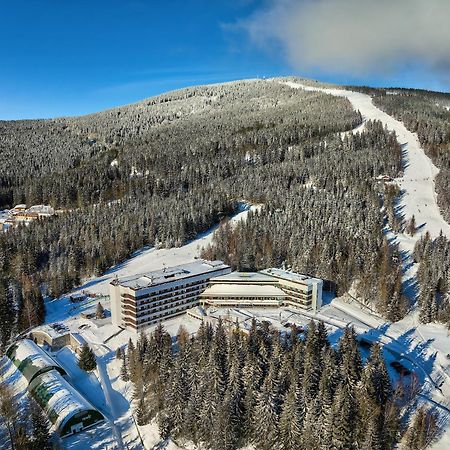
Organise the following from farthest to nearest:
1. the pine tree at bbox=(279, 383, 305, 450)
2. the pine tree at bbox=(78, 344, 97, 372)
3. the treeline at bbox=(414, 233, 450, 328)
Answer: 1. the treeline at bbox=(414, 233, 450, 328)
2. the pine tree at bbox=(78, 344, 97, 372)
3. the pine tree at bbox=(279, 383, 305, 450)

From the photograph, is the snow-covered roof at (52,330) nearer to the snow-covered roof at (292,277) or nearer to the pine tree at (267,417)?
the snow-covered roof at (292,277)

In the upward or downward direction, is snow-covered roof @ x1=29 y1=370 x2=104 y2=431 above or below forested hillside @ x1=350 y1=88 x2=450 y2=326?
below

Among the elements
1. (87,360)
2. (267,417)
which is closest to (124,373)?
(87,360)

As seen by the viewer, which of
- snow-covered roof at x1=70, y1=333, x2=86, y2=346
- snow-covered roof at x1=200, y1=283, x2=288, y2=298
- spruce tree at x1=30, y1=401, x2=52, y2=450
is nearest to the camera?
spruce tree at x1=30, y1=401, x2=52, y2=450

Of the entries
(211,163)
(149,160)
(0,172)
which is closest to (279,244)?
(211,163)

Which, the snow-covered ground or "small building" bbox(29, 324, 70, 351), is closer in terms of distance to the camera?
"small building" bbox(29, 324, 70, 351)

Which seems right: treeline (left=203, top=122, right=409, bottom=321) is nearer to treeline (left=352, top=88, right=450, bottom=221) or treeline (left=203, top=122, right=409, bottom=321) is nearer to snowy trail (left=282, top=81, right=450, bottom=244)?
snowy trail (left=282, top=81, right=450, bottom=244)

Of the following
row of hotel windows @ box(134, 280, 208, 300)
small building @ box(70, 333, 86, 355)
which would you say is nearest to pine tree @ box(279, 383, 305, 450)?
row of hotel windows @ box(134, 280, 208, 300)

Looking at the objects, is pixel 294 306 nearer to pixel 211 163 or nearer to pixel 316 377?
pixel 316 377
